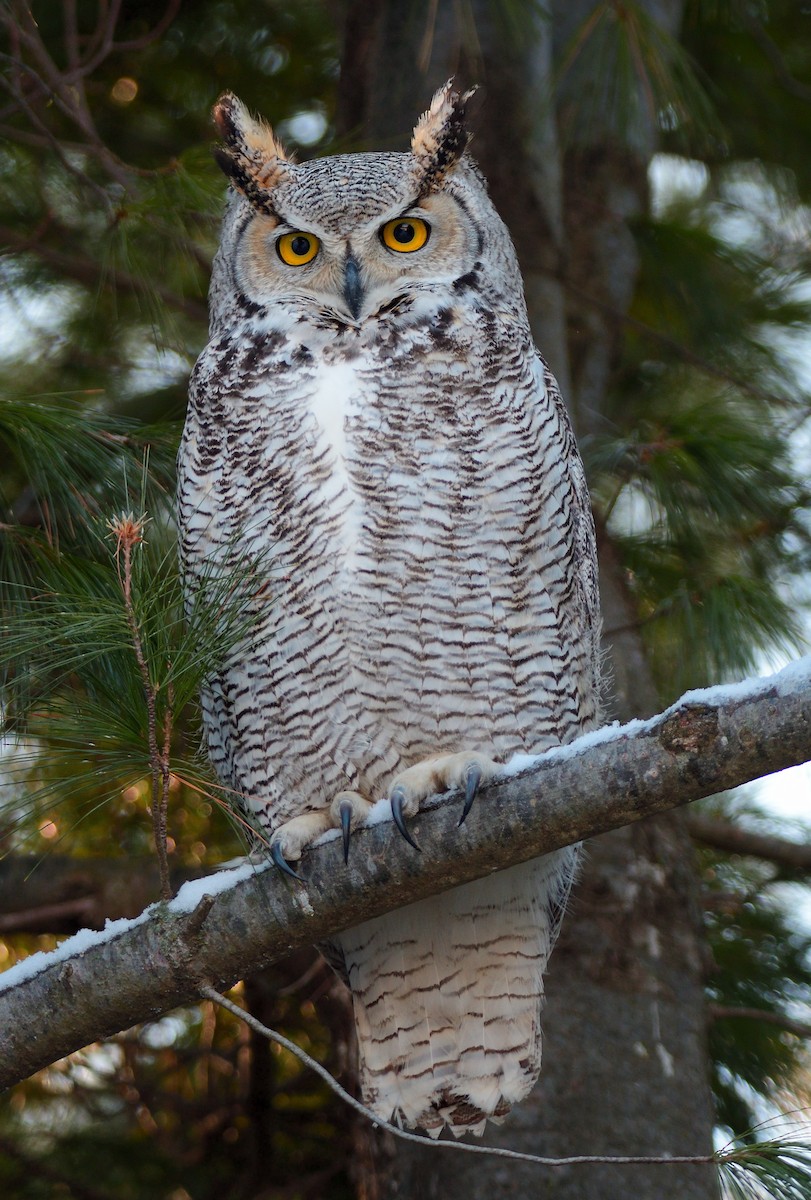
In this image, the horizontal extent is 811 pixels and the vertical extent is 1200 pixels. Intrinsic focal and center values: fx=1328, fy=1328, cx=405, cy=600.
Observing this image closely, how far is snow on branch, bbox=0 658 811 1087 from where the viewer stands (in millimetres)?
1393

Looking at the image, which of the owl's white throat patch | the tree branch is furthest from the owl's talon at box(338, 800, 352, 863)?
the tree branch

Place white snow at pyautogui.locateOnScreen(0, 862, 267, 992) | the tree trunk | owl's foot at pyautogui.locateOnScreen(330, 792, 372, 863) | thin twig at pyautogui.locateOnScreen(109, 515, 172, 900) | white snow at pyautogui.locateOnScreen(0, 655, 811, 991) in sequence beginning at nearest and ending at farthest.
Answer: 1. white snow at pyautogui.locateOnScreen(0, 655, 811, 991)
2. thin twig at pyautogui.locateOnScreen(109, 515, 172, 900)
3. white snow at pyautogui.locateOnScreen(0, 862, 267, 992)
4. owl's foot at pyautogui.locateOnScreen(330, 792, 372, 863)
5. the tree trunk

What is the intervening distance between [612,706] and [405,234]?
1.09m

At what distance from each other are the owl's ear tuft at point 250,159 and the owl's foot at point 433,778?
90 centimetres

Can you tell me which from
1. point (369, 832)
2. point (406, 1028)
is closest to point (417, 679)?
point (369, 832)

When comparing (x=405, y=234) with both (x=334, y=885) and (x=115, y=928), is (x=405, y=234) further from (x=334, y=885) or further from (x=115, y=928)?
(x=115, y=928)

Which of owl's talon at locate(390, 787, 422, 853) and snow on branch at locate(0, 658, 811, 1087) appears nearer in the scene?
snow on branch at locate(0, 658, 811, 1087)

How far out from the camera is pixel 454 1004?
207 cm

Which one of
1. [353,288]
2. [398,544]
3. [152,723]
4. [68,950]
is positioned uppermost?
[353,288]

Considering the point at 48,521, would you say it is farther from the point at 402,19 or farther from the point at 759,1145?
the point at 402,19

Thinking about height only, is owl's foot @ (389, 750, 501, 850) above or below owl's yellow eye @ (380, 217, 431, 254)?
below

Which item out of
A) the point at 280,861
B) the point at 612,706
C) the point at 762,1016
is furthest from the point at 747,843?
the point at 280,861

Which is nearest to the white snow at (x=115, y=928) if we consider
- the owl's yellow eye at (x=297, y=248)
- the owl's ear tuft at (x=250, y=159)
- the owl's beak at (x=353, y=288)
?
the owl's beak at (x=353, y=288)

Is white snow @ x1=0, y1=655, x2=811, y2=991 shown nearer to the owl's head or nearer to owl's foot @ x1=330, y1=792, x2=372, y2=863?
owl's foot @ x1=330, y1=792, x2=372, y2=863
